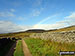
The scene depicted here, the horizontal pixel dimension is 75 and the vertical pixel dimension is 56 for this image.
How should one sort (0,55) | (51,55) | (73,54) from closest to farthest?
1. (73,54)
2. (51,55)
3. (0,55)

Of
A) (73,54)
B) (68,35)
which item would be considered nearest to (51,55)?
(73,54)

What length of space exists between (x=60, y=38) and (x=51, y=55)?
560cm

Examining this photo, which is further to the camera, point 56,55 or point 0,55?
point 0,55

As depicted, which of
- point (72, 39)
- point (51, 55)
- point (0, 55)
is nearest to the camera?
point (51, 55)

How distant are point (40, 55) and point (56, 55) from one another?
153 centimetres

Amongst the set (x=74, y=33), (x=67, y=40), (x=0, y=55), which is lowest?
(x=0, y=55)

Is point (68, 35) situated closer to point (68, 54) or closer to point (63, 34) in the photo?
point (63, 34)

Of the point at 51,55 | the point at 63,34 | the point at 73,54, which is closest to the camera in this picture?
the point at 73,54

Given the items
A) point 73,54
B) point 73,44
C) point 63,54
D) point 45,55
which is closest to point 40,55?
point 45,55

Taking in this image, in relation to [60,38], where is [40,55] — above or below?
below

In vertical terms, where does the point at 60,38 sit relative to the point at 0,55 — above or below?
above

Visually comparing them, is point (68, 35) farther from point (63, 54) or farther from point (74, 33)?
point (63, 54)

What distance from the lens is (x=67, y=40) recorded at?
44.7 feet

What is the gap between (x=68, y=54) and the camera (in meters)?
9.48
